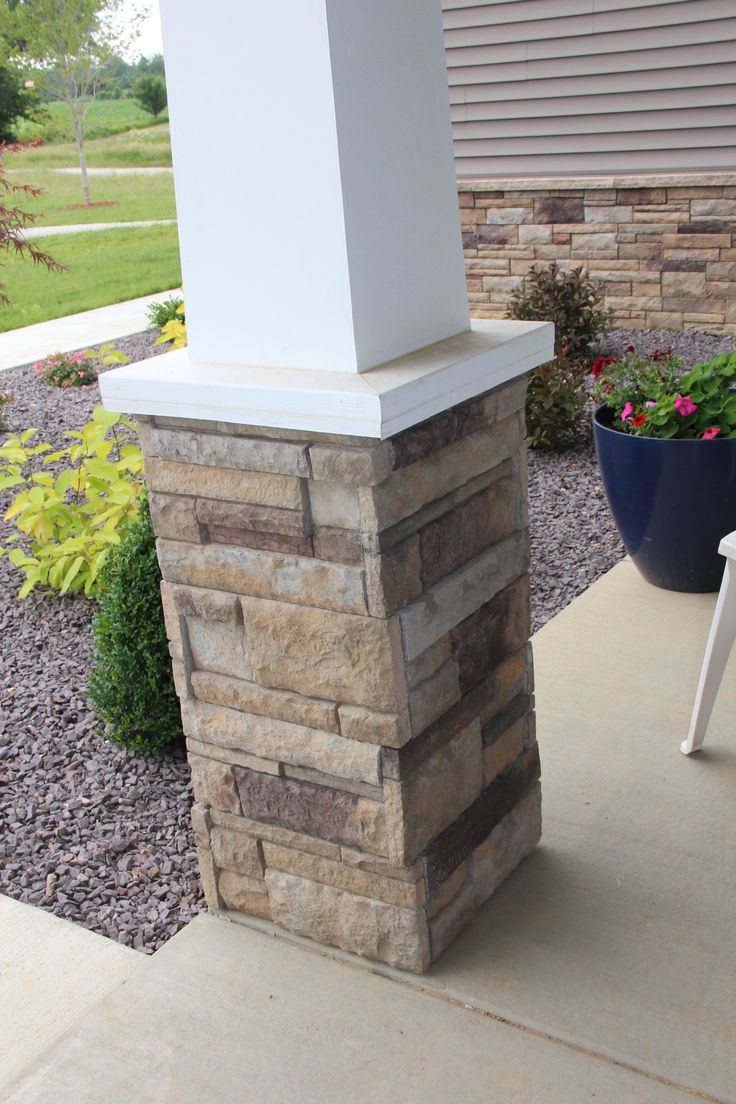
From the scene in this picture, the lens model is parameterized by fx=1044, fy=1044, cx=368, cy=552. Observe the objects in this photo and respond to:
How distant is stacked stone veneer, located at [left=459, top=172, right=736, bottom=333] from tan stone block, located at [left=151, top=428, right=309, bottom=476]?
15.9 feet

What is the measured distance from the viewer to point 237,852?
202 cm

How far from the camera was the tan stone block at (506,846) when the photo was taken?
2.04m

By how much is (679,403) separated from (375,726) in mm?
1918

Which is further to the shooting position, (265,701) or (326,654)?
(265,701)

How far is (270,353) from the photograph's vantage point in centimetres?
172

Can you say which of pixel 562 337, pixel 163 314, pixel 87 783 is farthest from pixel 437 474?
pixel 163 314

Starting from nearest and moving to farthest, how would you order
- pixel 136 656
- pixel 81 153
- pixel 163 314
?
pixel 136 656, pixel 163 314, pixel 81 153

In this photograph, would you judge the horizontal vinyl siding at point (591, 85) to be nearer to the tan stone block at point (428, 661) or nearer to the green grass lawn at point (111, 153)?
the tan stone block at point (428, 661)

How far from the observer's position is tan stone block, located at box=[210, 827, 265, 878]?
2.00 m

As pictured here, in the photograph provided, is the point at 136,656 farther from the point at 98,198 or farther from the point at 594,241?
the point at 98,198

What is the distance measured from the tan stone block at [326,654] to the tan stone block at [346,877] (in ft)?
1.12

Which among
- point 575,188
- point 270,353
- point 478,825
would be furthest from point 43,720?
point 575,188

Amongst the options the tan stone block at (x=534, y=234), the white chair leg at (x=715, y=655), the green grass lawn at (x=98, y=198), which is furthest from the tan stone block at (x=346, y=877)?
the green grass lawn at (x=98, y=198)

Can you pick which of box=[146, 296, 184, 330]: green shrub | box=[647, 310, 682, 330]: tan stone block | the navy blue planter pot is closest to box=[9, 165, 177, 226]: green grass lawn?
box=[146, 296, 184, 330]: green shrub
